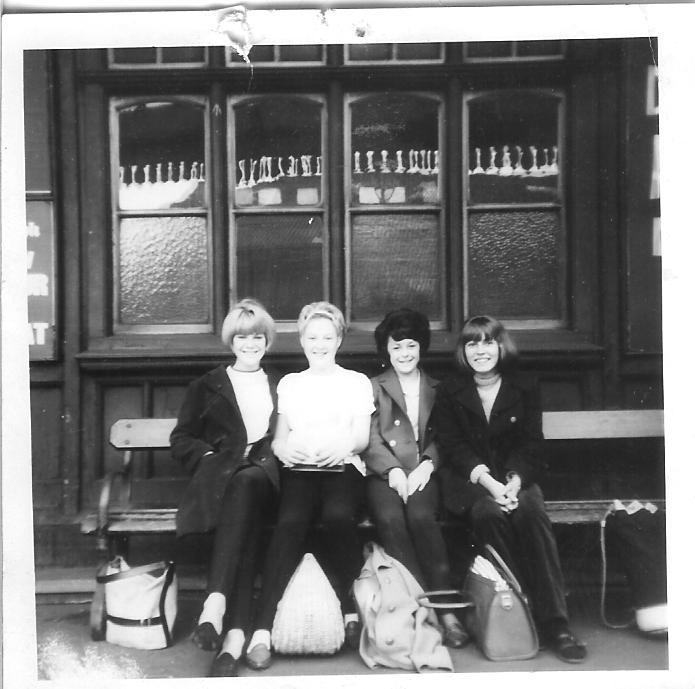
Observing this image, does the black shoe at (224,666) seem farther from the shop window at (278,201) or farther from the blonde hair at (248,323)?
the shop window at (278,201)

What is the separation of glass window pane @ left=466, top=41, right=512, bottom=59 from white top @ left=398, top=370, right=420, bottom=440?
1471 millimetres

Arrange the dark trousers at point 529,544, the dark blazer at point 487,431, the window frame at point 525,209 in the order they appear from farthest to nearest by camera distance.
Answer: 1. the window frame at point 525,209
2. the dark blazer at point 487,431
3. the dark trousers at point 529,544

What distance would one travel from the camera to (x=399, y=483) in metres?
3.38

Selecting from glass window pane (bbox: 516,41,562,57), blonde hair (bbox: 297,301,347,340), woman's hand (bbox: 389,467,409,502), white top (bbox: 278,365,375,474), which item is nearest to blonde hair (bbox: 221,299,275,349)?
blonde hair (bbox: 297,301,347,340)

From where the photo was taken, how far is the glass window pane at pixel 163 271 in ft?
12.6

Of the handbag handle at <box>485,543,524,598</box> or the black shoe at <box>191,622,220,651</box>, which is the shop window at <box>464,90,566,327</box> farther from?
the black shoe at <box>191,622,220,651</box>

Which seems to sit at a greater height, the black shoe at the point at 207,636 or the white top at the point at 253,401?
the white top at the point at 253,401

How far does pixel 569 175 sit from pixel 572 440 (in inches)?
50.0

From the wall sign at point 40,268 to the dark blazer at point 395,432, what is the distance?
1.57 meters

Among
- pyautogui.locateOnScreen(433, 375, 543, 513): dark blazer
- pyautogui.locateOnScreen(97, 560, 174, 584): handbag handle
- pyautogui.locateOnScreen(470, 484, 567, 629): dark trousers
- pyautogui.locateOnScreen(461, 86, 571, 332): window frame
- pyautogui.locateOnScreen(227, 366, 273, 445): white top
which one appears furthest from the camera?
pyautogui.locateOnScreen(461, 86, 571, 332): window frame

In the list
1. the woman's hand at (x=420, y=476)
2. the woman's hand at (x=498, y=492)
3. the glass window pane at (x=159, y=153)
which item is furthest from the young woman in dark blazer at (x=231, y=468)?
the woman's hand at (x=498, y=492)

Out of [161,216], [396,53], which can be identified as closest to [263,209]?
[161,216]

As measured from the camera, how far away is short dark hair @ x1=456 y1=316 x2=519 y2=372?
141 inches

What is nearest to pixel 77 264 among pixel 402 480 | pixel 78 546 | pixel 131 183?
pixel 131 183
